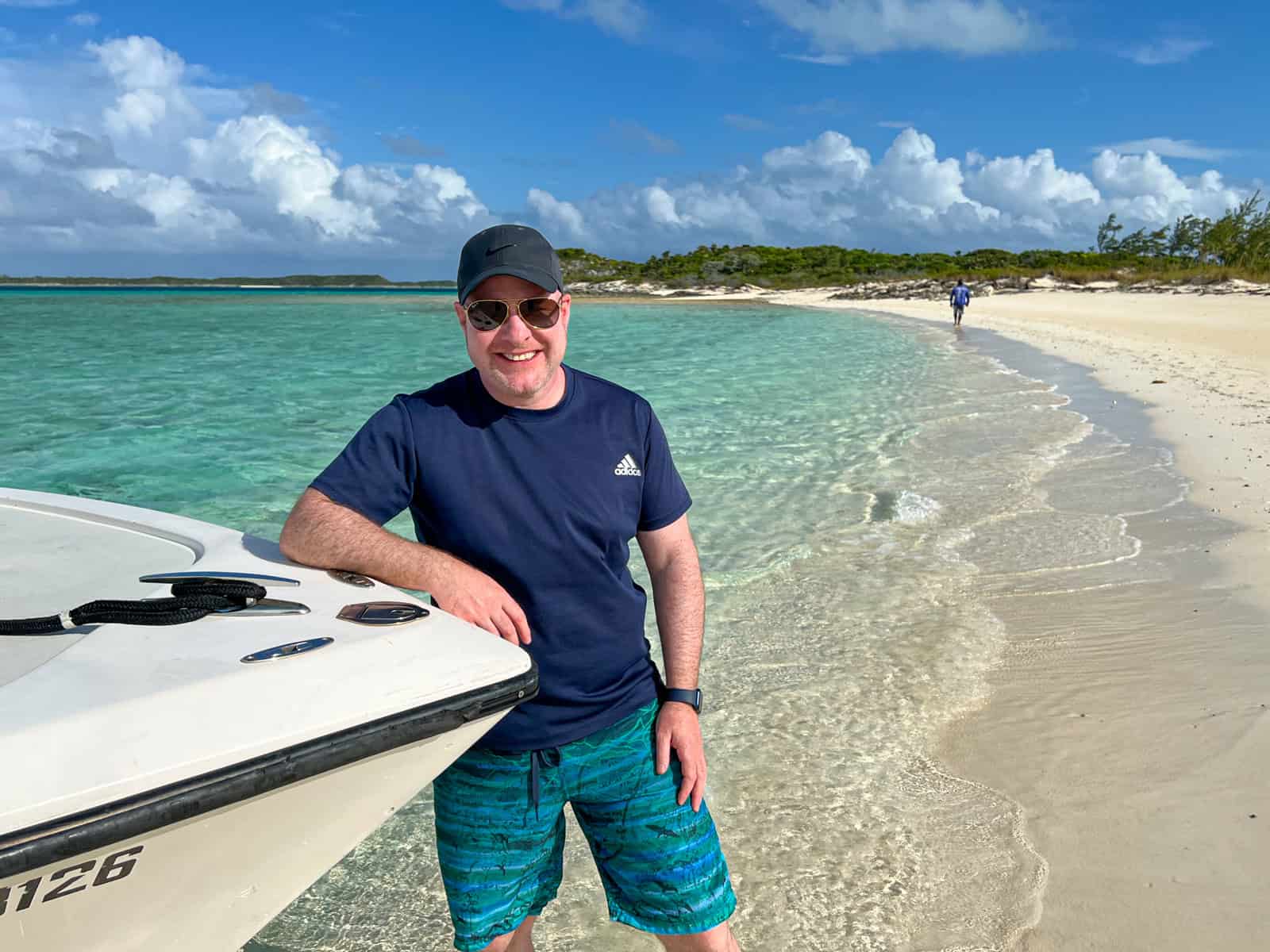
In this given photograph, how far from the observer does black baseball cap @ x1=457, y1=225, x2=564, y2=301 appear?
1987 millimetres

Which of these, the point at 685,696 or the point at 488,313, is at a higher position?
the point at 488,313

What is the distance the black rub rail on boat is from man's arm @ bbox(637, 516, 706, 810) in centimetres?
43

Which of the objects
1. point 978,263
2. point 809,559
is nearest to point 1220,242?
point 978,263

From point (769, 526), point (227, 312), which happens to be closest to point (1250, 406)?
point (769, 526)

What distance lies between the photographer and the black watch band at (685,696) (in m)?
2.14

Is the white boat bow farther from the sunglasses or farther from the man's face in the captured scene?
the sunglasses

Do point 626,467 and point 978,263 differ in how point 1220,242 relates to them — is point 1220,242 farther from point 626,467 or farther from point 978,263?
point 626,467

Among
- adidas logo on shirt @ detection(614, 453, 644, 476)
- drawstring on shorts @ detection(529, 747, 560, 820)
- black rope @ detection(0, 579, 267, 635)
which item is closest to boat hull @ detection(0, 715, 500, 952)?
drawstring on shorts @ detection(529, 747, 560, 820)

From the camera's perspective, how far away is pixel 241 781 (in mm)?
1514

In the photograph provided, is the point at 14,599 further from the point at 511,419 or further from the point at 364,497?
the point at 511,419

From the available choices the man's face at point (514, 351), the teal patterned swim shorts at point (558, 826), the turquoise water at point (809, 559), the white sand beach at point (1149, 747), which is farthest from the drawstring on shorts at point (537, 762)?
the white sand beach at point (1149, 747)

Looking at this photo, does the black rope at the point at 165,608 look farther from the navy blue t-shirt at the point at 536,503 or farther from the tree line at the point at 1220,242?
the tree line at the point at 1220,242

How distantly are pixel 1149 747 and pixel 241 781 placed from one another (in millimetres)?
3313

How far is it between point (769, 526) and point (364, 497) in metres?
5.39
